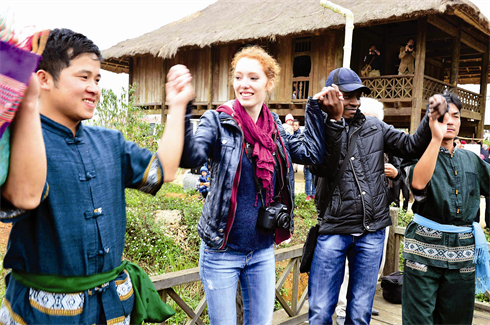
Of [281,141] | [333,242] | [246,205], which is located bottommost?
[333,242]

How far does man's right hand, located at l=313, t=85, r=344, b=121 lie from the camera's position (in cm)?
215

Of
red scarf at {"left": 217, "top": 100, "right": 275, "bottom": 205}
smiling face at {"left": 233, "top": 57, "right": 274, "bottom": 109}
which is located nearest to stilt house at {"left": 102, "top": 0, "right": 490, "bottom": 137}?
smiling face at {"left": 233, "top": 57, "right": 274, "bottom": 109}

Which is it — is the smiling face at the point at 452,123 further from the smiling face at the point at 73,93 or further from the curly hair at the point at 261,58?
the smiling face at the point at 73,93

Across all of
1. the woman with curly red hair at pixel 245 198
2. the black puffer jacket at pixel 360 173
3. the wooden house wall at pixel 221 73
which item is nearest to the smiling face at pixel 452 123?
the black puffer jacket at pixel 360 173

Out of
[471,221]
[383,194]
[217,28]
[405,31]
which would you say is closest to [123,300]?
[383,194]

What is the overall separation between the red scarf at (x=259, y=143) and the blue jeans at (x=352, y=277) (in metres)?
0.63

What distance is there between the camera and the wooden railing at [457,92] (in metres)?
10.4

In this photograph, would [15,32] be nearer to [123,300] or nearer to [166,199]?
[123,300]

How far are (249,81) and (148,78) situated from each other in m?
14.8

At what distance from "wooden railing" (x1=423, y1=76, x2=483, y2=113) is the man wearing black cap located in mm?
8933

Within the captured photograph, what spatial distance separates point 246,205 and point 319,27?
9.65 metres

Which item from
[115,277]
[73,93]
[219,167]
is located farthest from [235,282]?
[73,93]

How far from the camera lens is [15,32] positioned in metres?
0.88

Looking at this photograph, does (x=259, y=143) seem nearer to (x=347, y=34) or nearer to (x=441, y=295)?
(x=441, y=295)
